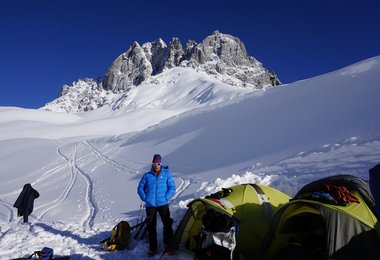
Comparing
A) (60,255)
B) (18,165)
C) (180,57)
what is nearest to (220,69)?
(180,57)

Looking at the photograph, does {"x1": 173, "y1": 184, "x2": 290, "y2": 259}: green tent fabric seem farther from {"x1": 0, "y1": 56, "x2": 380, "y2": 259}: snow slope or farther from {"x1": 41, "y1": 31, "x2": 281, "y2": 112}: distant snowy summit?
{"x1": 41, "y1": 31, "x2": 281, "y2": 112}: distant snowy summit

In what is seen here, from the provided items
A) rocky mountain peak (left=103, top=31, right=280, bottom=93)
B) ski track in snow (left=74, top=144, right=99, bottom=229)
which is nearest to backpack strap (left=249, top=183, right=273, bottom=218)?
ski track in snow (left=74, top=144, right=99, bottom=229)

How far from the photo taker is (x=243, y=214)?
6062 mm

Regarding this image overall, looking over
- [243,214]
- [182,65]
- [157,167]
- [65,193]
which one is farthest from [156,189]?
[182,65]

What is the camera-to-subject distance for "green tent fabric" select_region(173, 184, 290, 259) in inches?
234

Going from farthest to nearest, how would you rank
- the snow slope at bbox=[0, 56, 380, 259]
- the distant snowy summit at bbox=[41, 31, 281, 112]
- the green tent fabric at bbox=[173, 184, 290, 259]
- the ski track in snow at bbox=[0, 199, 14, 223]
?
the distant snowy summit at bbox=[41, 31, 281, 112], the ski track in snow at bbox=[0, 199, 14, 223], the snow slope at bbox=[0, 56, 380, 259], the green tent fabric at bbox=[173, 184, 290, 259]

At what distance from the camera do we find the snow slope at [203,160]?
8906mm

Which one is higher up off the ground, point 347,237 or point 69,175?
point 69,175

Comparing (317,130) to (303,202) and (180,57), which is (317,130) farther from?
(180,57)

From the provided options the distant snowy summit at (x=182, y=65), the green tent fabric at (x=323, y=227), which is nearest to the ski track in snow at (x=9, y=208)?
the green tent fabric at (x=323, y=227)

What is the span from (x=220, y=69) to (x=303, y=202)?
15676cm

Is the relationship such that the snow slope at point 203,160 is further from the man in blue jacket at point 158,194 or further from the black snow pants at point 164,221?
the man in blue jacket at point 158,194

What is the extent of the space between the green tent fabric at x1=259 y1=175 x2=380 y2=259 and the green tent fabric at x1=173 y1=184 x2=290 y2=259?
577 mm

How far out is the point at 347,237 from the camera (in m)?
4.44
